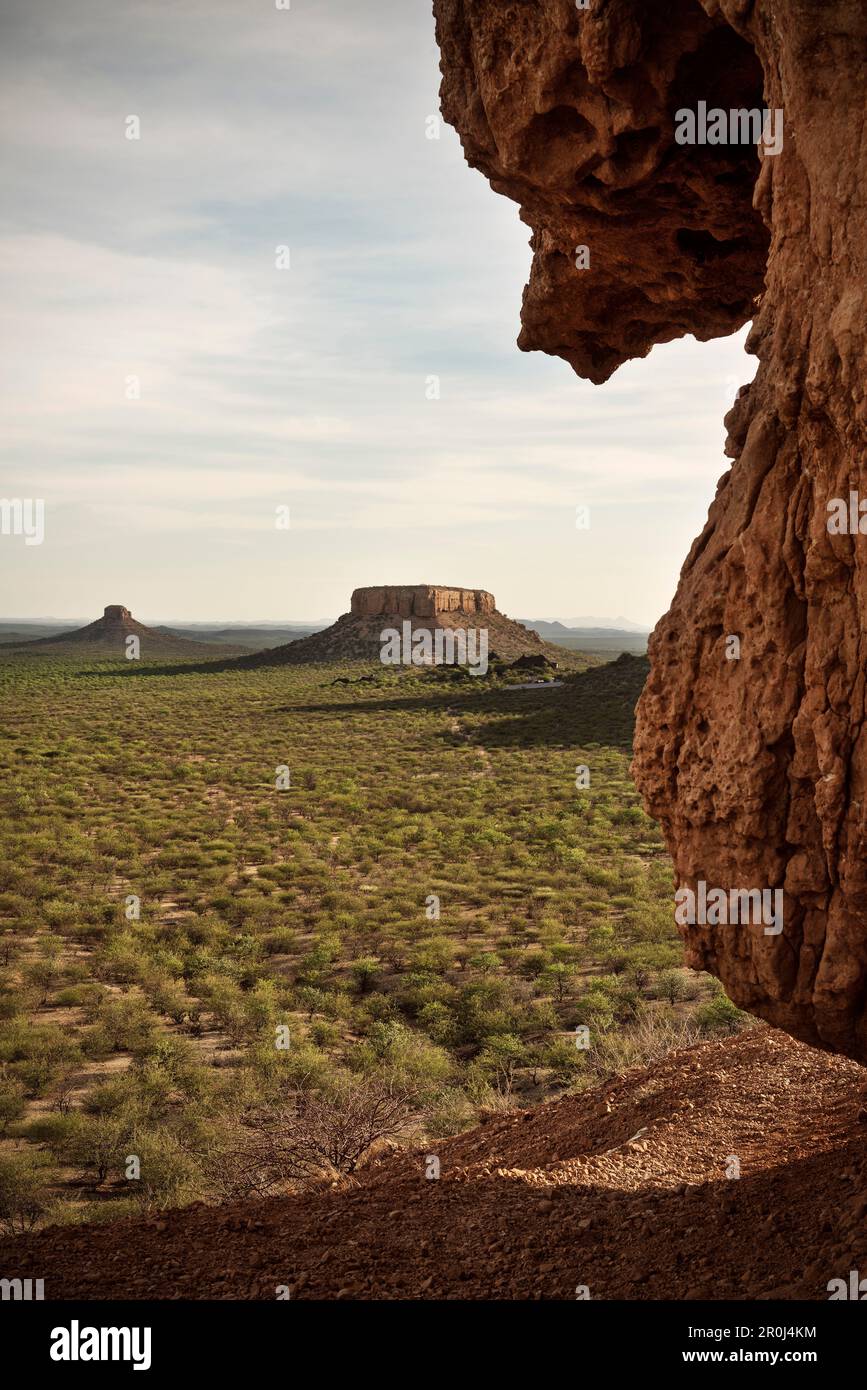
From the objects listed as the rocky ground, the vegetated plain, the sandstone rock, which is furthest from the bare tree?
the sandstone rock

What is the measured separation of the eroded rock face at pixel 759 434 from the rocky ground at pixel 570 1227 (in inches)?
42.2

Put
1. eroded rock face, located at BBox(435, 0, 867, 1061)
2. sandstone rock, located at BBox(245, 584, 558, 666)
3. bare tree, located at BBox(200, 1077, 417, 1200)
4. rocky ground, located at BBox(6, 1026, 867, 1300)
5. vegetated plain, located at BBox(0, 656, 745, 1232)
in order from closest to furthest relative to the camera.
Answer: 1. eroded rock face, located at BBox(435, 0, 867, 1061)
2. rocky ground, located at BBox(6, 1026, 867, 1300)
3. bare tree, located at BBox(200, 1077, 417, 1200)
4. vegetated plain, located at BBox(0, 656, 745, 1232)
5. sandstone rock, located at BBox(245, 584, 558, 666)

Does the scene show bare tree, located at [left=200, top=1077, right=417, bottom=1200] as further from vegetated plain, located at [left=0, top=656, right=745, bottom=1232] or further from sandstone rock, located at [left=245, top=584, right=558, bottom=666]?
sandstone rock, located at [left=245, top=584, right=558, bottom=666]

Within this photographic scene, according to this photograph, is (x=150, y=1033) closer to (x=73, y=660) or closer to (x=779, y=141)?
(x=779, y=141)

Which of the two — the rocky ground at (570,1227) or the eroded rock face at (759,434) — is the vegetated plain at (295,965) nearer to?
the rocky ground at (570,1227)

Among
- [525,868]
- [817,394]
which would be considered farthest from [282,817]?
[817,394]

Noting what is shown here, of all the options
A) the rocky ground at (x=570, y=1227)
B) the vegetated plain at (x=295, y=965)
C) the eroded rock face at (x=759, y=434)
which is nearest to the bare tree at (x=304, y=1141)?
the vegetated plain at (x=295, y=965)

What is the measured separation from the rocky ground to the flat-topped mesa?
8287 cm

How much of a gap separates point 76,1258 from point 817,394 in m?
5.76

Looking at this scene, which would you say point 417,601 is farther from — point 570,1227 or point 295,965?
point 570,1227

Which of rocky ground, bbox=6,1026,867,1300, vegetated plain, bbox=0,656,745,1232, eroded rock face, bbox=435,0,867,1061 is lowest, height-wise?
vegetated plain, bbox=0,656,745,1232

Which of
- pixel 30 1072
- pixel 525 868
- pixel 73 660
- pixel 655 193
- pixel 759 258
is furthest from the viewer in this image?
pixel 73 660

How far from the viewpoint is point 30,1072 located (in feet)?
34.8

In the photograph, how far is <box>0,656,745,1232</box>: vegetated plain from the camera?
30.0 ft
